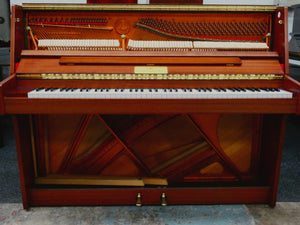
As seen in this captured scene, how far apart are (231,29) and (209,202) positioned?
1275 millimetres

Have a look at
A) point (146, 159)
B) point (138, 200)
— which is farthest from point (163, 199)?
point (146, 159)

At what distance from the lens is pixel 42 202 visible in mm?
1978

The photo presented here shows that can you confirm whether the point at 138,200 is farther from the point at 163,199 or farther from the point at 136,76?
the point at 136,76

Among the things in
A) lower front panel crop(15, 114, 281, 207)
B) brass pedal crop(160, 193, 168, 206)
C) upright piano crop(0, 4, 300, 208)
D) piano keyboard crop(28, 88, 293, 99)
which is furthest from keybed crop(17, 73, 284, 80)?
brass pedal crop(160, 193, 168, 206)

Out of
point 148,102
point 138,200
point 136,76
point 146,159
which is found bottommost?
point 138,200

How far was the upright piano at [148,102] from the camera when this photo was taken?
5.18ft

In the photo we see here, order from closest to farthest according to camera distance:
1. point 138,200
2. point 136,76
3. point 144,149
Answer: point 136,76 → point 138,200 → point 144,149

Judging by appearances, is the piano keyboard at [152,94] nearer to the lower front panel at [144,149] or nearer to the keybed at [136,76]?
the keybed at [136,76]

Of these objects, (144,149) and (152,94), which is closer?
(152,94)

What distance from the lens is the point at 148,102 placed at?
156 centimetres

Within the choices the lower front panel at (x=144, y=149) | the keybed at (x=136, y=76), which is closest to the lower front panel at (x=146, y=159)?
the lower front panel at (x=144, y=149)

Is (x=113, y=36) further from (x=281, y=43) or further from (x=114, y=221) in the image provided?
(x=114, y=221)

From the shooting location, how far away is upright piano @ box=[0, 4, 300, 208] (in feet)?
5.18

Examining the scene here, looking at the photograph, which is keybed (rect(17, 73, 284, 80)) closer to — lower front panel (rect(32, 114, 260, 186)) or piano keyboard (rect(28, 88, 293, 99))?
piano keyboard (rect(28, 88, 293, 99))
